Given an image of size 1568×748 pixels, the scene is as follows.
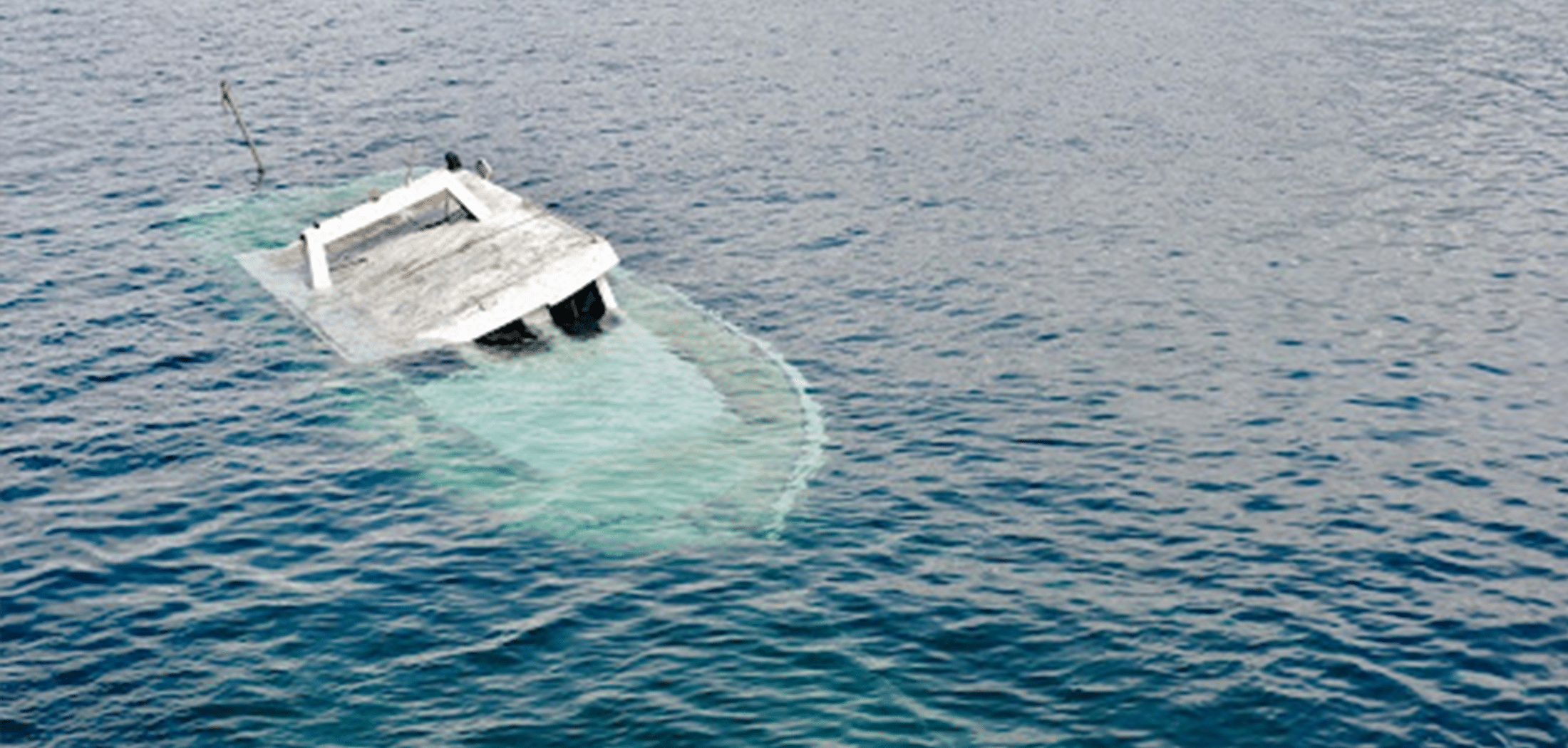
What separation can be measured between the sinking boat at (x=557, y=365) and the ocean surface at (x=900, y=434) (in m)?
0.88

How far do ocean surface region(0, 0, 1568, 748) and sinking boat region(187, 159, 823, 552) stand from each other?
879 millimetres

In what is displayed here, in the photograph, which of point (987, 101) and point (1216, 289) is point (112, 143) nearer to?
point (987, 101)

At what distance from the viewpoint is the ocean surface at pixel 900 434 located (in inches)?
1125

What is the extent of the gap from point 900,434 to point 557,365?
→ 9217 millimetres

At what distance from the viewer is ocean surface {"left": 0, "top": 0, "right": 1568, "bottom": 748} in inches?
1125

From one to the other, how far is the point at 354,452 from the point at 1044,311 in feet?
73.7

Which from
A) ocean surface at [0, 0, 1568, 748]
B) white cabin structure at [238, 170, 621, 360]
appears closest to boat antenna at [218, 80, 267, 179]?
ocean surface at [0, 0, 1568, 748]

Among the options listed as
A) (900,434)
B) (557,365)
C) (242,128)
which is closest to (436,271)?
(557,365)

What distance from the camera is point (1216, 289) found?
51812 mm

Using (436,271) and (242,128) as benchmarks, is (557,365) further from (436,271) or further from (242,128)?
(242,128)

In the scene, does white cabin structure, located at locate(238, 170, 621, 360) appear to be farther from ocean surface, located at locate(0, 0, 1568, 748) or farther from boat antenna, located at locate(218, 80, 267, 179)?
boat antenna, located at locate(218, 80, 267, 179)

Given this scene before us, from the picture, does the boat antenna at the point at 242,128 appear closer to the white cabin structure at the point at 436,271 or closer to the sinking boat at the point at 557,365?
the sinking boat at the point at 557,365

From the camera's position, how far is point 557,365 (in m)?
41.0

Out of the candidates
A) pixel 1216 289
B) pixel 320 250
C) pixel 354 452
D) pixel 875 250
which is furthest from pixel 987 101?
pixel 354 452
